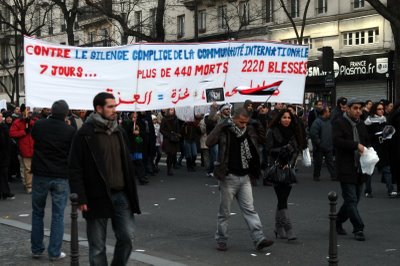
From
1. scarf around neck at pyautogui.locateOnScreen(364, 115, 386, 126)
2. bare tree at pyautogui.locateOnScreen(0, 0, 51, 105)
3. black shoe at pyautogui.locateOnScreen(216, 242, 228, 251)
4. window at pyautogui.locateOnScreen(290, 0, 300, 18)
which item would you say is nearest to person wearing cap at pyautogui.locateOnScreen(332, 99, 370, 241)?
black shoe at pyautogui.locateOnScreen(216, 242, 228, 251)

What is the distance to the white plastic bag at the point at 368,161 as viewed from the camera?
28.9ft

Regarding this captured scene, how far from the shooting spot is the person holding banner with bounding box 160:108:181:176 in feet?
61.2

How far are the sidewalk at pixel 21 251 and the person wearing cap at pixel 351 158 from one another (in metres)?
2.93

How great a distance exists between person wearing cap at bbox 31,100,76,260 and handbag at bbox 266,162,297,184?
8.65 feet

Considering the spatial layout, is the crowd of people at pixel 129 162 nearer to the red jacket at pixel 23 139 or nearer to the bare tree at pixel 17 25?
the red jacket at pixel 23 139

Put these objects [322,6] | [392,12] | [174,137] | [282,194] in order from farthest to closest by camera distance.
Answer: [322,6]
[392,12]
[174,137]
[282,194]

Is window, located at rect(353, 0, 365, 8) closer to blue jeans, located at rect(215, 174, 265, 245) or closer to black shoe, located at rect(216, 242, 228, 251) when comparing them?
blue jeans, located at rect(215, 174, 265, 245)

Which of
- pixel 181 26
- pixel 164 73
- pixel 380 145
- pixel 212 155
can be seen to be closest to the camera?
pixel 164 73

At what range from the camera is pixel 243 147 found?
27.7ft

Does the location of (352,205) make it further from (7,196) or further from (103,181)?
(7,196)

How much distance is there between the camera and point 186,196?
13.8m

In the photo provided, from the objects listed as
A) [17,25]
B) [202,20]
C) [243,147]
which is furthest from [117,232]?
[17,25]

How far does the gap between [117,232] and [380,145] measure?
8.66 m

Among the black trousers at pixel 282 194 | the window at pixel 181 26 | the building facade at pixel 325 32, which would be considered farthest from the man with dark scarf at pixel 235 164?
the window at pixel 181 26
